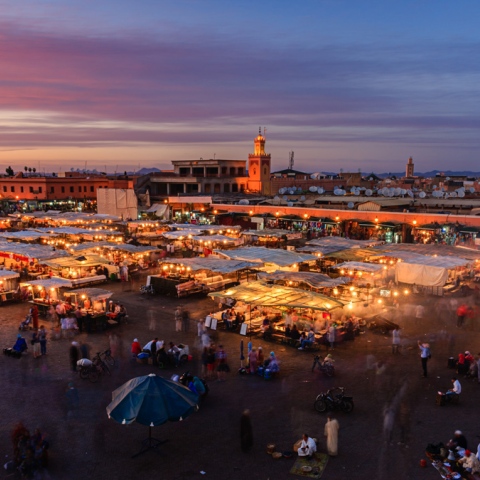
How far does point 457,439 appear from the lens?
9.31 metres

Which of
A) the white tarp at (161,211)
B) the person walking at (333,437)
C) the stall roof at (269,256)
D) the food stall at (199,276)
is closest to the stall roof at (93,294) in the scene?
the food stall at (199,276)

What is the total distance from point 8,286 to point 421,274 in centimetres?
1801

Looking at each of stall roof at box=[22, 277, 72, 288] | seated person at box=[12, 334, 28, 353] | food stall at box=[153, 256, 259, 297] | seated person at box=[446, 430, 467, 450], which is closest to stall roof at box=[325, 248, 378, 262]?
food stall at box=[153, 256, 259, 297]

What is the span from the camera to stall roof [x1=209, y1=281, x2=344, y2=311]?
16.3 meters

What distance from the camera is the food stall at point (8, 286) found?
2138 cm

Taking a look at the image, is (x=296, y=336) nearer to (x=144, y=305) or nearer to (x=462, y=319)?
(x=462, y=319)

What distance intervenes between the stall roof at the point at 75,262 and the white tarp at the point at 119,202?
3166 centimetres

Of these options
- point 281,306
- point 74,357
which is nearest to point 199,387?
point 74,357

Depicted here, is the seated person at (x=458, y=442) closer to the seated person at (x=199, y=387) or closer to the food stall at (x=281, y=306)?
the seated person at (x=199, y=387)

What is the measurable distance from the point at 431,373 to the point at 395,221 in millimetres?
27103

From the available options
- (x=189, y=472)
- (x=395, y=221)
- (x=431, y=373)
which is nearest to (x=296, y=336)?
(x=431, y=373)

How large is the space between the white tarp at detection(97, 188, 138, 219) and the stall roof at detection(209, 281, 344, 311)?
39904 millimetres

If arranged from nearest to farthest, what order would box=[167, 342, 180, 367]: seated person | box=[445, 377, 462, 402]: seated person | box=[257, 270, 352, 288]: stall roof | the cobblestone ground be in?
the cobblestone ground → box=[445, 377, 462, 402]: seated person → box=[167, 342, 180, 367]: seated person → box=[257, 270, 352, 288]: stall roof

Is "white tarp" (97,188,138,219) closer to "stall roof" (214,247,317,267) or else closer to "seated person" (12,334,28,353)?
"stall roof" (214,247,317,267)
